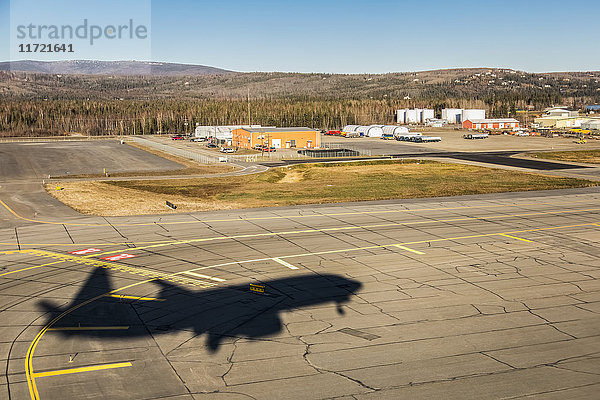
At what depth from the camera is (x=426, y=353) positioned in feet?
94.7

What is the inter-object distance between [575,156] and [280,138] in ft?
259

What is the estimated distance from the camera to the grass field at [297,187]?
7375 centimetres

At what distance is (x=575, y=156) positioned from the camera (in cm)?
13162

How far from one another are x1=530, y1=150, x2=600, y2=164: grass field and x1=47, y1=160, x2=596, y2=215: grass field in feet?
92.9

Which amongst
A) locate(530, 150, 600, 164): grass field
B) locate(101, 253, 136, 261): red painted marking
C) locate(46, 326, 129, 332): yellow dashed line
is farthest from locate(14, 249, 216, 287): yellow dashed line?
locate(530, 150, 600, 164): grass field

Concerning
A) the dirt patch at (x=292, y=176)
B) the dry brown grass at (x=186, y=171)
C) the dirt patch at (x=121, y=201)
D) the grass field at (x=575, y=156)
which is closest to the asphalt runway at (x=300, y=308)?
the dirt patch at (x=121, y=201)

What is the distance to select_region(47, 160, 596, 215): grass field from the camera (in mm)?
73750

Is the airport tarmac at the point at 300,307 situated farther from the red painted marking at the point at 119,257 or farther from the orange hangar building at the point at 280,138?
the orange hangar building at the point at 280,138

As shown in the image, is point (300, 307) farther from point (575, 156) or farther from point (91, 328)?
point (575, 156)

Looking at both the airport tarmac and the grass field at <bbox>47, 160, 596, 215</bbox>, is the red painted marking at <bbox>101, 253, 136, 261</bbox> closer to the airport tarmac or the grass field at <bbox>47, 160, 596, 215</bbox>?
the airport tarmac

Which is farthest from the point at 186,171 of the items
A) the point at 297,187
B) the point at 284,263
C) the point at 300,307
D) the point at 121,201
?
the point at 300,307

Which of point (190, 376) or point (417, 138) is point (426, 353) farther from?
point (417, 138)

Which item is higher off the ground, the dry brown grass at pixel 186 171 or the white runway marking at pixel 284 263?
the dry brown grass at pixel 186 171

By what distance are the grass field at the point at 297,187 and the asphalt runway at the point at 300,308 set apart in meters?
12.7
